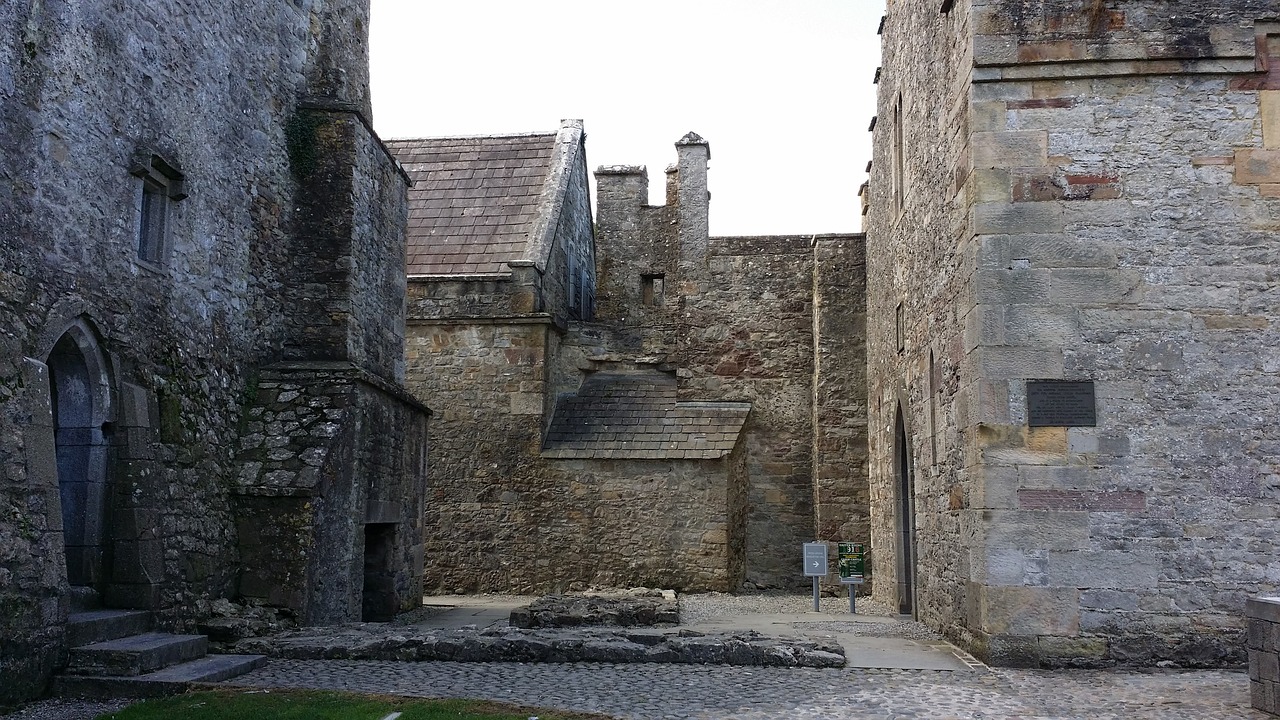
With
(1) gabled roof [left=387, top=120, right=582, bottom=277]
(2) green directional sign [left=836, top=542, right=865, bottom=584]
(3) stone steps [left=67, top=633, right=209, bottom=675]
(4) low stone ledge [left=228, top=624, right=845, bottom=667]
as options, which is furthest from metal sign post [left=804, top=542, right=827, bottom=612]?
(3) stone steps [left=67, top=633, right=209, bottom=675]

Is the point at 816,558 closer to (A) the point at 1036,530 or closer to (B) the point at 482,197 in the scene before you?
(A) the point at 1036,530

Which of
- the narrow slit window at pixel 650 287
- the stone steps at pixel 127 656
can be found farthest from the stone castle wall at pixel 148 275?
the narrow slit window at pixel 650 287

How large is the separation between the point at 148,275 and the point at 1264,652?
26.3 ft

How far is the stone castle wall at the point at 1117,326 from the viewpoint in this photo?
7.55 m

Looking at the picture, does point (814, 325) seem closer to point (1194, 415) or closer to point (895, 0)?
point (895, 0)

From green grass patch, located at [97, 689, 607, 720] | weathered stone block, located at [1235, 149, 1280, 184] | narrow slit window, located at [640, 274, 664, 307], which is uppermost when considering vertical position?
narrow slit window, located at [640, 274, 664, 307]

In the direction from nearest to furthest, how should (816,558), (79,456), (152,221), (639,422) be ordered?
(79,456) → (152,221) → (816,558) → (639,422)

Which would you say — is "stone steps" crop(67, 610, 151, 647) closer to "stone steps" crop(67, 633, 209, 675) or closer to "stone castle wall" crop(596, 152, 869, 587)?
"stone steps" crop(67, 633, 209, 675)

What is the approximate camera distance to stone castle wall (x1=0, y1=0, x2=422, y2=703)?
6406 mm

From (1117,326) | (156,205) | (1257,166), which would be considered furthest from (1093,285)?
(156,205)

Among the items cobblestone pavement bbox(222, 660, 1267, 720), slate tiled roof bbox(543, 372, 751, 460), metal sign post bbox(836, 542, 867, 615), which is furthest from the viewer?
slate tiled roof bbox(543, 372, 751, 460)

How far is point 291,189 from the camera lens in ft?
34.1

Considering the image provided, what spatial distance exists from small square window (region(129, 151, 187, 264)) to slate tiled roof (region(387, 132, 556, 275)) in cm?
783

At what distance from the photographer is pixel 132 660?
6504mm
